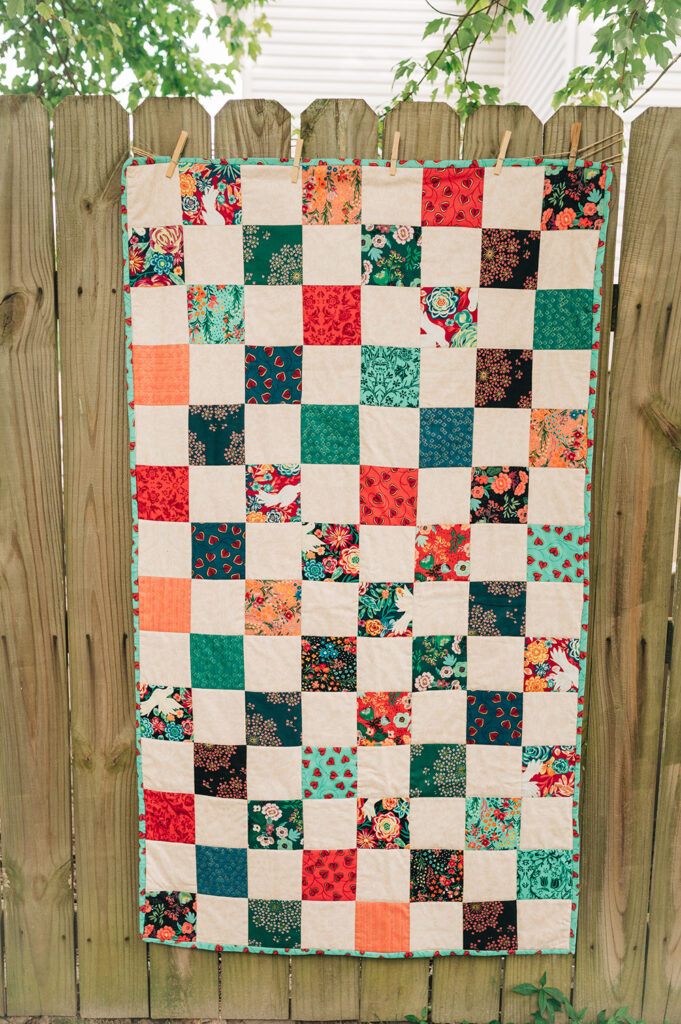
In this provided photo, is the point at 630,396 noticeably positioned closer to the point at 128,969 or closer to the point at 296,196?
the point at 296,196

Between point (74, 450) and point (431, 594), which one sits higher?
point (74, 450)

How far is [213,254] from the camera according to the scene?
58.1 inches

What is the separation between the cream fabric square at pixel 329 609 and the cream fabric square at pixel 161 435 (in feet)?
1.45

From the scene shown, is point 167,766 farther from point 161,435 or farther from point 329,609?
point 161,435

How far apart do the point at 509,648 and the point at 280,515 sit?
2.13 feet

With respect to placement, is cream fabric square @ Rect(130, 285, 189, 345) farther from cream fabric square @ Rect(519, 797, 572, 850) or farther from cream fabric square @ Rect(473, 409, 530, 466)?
cream fabric square @ Rect(519, 797, 572, 850)

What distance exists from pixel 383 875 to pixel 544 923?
0.44 meters

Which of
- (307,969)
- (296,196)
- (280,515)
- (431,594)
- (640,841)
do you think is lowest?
(307,969)

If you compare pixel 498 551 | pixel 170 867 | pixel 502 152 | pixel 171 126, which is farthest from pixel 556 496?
pixel 170 867

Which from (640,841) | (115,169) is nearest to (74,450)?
(115,169)

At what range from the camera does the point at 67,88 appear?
9.08 ft

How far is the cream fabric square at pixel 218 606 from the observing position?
1.55 m

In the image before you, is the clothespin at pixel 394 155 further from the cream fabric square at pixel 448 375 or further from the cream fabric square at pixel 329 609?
the cream fabric square at pixel 329 609

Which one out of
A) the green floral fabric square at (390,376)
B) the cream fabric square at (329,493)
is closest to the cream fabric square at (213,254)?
the green floral fabric square at (390,376)
